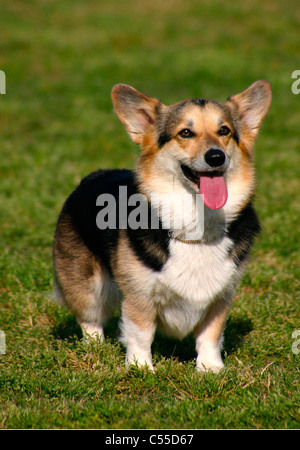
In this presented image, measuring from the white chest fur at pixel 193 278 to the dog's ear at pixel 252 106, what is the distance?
894 mm

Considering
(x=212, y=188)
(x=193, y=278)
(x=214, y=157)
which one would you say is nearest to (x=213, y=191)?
(x=212, y=188)

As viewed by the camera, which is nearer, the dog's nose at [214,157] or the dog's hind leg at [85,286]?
the dog's nose at [214,157]

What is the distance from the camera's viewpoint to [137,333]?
149 inches

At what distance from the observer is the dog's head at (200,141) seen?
3.65m

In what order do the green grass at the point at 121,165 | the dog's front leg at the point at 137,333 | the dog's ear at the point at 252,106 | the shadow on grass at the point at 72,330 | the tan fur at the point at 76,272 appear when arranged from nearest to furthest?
1. the green grass at the point at 121,165
2. the dog's front leg at the point at 137,333
3. the dog's ear at the point at 252,106
4. the tan fur at the point at 76,272
5. the shadow on grass at the point at 72,330

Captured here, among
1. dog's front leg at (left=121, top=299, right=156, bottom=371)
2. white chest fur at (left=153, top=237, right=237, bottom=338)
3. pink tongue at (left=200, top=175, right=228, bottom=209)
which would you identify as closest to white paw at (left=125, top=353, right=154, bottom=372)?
dog's front leg at (left=121, top=299, right=156, bottom=371)

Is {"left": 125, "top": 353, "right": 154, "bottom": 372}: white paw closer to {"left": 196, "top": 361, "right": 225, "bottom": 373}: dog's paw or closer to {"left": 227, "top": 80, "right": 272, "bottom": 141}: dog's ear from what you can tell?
{"left": 196, "top": 361, "right": 225, "bottom": 373}: dog's paw

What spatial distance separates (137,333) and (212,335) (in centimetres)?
52

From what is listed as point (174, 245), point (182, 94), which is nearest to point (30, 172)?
point (182, 94)

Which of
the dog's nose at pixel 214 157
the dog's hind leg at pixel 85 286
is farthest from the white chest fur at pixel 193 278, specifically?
the dog's hind leg at pixel 85 286

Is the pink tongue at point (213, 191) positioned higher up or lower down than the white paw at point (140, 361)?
higher up

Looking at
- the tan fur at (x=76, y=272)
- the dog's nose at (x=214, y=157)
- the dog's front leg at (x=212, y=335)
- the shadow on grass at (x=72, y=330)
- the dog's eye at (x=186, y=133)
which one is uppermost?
the dog's eye at (x=186, y=133)

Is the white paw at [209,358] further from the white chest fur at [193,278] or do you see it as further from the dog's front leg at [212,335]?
the white chest fur at [193,278]

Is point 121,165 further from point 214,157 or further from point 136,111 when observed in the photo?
point 214,157
